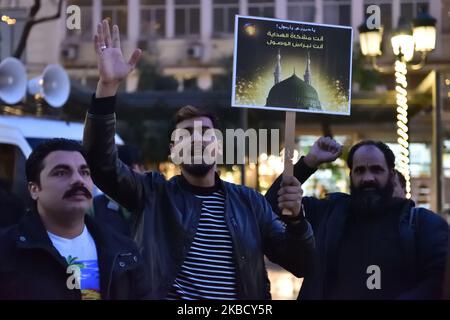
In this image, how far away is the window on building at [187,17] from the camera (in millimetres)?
24219

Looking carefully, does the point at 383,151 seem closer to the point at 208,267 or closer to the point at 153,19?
the point at 208,267

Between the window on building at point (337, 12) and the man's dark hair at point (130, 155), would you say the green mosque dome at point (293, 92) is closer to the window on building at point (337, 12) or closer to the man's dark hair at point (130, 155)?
the man's dark hair at point (130, 155)

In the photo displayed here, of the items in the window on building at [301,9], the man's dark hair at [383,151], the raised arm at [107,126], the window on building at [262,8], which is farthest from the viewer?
the window on building at [262,8]

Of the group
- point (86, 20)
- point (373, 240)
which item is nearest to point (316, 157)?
point (373, 240)

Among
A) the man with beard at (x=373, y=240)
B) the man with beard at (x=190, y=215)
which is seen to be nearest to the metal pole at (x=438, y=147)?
the man with beard at (x=373, y=240)

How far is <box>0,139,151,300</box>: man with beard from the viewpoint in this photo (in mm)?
2664

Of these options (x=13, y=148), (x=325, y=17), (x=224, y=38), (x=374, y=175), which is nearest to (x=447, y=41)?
Result: (x=325, y=17)

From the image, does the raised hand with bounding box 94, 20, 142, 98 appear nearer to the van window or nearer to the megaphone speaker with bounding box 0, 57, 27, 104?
the van window

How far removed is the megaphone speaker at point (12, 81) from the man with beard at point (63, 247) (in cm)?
568

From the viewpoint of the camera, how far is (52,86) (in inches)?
371

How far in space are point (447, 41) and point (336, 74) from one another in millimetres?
17282

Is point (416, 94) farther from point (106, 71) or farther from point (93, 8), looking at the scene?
point (93, 8)

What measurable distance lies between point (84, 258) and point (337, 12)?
57.1 ft

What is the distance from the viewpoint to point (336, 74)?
3252mm
